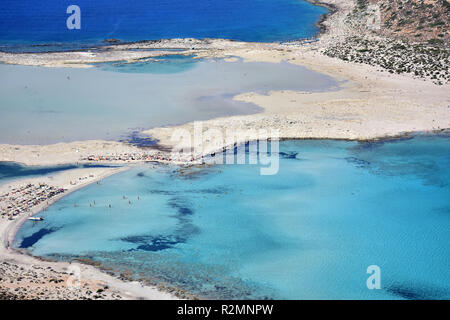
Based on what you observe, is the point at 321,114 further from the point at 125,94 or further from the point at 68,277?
the point at 68,277

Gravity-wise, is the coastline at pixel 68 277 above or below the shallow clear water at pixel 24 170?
below

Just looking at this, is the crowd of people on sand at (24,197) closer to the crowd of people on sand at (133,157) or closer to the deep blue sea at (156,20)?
the crowd of people on sand at (133,157)

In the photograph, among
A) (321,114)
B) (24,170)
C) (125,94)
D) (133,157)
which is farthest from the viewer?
(125,94)

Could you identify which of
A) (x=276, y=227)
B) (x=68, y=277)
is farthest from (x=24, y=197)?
(x=276, y=227)

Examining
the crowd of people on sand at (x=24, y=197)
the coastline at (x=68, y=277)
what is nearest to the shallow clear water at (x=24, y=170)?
the crowd of people on sand at (x=24, y=197)

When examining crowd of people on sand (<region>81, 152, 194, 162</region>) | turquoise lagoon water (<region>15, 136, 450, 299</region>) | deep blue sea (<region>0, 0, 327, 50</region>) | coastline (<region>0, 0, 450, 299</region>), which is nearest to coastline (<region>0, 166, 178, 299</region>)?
coastline (<region>0, 0, 450, 299</region>)

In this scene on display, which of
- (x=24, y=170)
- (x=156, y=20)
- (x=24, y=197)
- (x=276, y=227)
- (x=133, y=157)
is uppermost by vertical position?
(x=156, y=20)

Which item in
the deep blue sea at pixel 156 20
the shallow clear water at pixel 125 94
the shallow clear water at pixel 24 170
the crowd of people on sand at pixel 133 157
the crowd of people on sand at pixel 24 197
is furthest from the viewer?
the deep blue sea at pixel 156 20

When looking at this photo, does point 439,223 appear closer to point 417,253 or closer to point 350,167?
point 417,253
